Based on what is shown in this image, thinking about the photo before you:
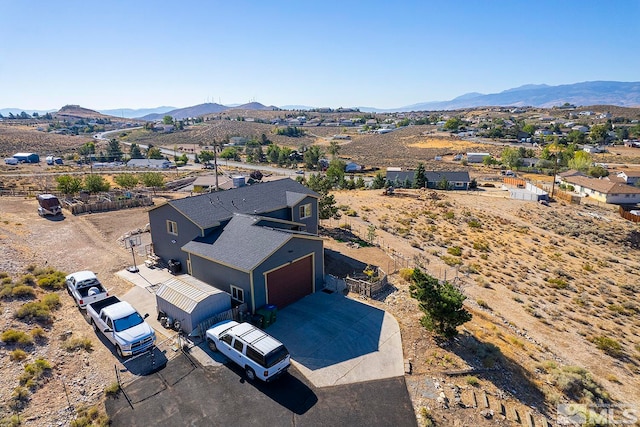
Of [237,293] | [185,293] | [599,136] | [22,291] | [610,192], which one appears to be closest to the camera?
[185,293]

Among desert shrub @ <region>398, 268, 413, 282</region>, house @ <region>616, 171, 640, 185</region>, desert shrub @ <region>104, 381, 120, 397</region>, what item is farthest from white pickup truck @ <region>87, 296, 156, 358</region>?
house @ <region>616, 171, 640, 185</region>

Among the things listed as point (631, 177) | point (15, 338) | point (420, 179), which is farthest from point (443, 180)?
point (15, 338)

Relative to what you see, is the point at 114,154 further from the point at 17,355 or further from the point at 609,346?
the point at 609,346

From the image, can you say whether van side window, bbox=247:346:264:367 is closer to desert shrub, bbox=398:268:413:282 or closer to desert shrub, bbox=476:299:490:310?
desert shrub, bbox=398:268:413:282

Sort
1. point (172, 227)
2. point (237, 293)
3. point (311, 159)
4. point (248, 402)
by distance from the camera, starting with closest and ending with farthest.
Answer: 1. point (248, 402)
2. point (237, 293)
3. point (172, 227)
4. point (311, 159)

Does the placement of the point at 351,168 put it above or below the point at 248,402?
below

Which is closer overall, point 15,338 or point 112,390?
point 112,390

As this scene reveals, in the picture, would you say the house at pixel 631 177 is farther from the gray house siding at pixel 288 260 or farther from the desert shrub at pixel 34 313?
the desert shrub at pixel 34 313
